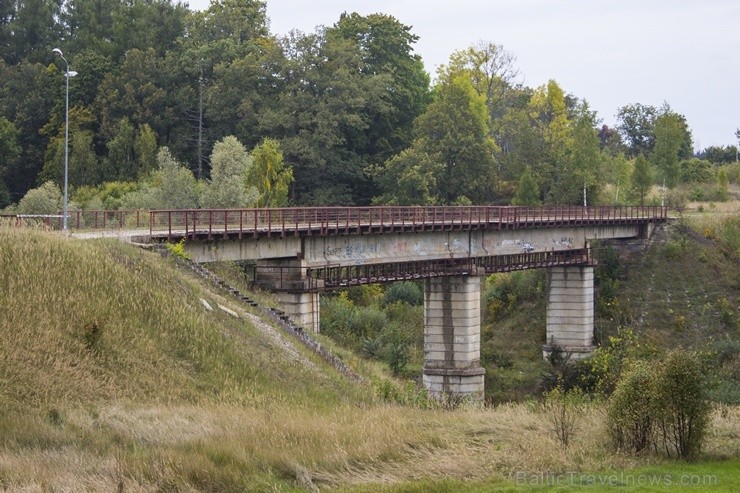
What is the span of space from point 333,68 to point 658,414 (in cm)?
7137

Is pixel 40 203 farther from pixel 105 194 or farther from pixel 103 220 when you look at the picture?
pixel 103 220

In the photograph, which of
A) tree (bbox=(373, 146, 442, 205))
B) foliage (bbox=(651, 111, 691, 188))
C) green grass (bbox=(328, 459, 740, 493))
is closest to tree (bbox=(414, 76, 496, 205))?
tree (bbox=(373, 146, 442, 205))

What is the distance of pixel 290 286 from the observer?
47000 millimetres

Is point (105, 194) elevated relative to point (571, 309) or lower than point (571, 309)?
elevated

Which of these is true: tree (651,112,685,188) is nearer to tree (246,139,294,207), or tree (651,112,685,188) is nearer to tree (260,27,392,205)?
tree (260,27,392,205)

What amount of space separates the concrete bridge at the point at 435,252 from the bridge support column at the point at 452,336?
0.17 feet

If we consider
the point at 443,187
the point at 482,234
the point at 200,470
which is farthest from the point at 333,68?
the point at 200,470

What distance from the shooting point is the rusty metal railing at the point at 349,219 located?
4281cm

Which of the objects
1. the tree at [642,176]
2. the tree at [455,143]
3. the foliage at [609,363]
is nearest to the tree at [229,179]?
the tree at [455,143]

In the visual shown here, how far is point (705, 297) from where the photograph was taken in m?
75.1

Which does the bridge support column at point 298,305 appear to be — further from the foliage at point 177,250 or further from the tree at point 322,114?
the tree at point 322,114

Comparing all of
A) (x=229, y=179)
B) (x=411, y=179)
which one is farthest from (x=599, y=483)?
(x=411, y=179)

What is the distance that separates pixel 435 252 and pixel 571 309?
55.3ft

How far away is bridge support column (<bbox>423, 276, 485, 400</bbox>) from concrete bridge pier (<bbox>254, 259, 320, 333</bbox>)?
11.5 metres
